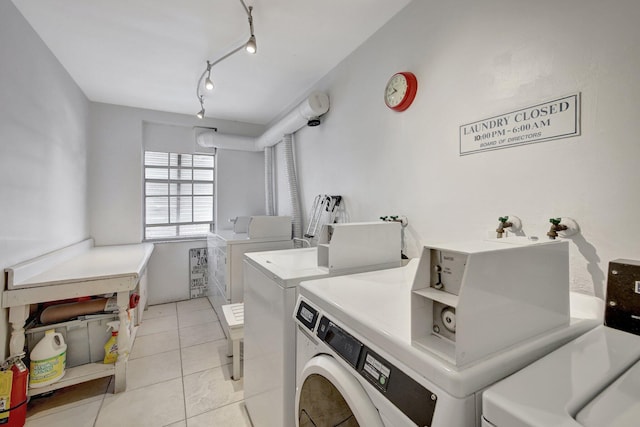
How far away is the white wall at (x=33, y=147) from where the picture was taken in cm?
179

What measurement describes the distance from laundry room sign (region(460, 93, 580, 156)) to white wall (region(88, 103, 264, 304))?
3625 mm

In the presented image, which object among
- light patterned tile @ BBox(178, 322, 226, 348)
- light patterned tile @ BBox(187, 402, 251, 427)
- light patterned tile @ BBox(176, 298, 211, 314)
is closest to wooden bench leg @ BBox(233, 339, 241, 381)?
light patterned tile @ BBox(187, 402, 251, 427)

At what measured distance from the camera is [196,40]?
7.11ft

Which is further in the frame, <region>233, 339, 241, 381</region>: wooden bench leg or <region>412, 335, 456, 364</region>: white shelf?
<region>233, 339, 241, 381</region>: wooden bench leg

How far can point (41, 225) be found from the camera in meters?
2.24

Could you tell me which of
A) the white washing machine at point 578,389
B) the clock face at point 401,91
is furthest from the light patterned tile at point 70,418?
the clock face at point 401,91

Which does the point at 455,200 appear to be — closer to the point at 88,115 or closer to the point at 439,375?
the point at 439,375

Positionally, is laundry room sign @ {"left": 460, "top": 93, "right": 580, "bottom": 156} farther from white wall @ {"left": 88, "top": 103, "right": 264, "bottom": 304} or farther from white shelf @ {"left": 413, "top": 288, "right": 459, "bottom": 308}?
white wall @ {"left": 88, "top": 103, "right": 264, "bottom": 304}

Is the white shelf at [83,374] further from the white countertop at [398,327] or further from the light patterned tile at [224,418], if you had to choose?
A: the white countertop at [398,327]

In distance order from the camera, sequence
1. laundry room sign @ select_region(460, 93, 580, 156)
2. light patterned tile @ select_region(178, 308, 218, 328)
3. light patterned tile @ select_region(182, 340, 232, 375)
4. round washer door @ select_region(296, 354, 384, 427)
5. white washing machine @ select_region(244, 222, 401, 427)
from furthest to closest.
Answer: light patterned tile @ select_region(178, 308, 218, 328) → light patterned tile @ select_region(182, 340, 232, 375) → white washing machine @ select_region(244, 222, 401, 427) → laundry room sign @ select_region(460, 93, 580, 156) → round washer door @ select_region(296, 354, 384, 427)

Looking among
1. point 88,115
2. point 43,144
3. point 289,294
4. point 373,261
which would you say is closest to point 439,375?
point 289,294

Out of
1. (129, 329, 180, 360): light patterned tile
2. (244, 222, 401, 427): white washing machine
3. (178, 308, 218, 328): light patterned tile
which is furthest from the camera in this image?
(178, 308, 218, 328): light patterned tile

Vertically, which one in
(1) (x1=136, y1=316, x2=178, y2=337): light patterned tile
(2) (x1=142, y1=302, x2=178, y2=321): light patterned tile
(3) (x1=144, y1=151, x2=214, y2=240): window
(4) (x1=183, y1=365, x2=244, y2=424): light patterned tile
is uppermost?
(3) (x1=144, y1=151, x2=214, y2=240): window

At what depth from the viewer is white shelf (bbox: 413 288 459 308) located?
2.01 feet
